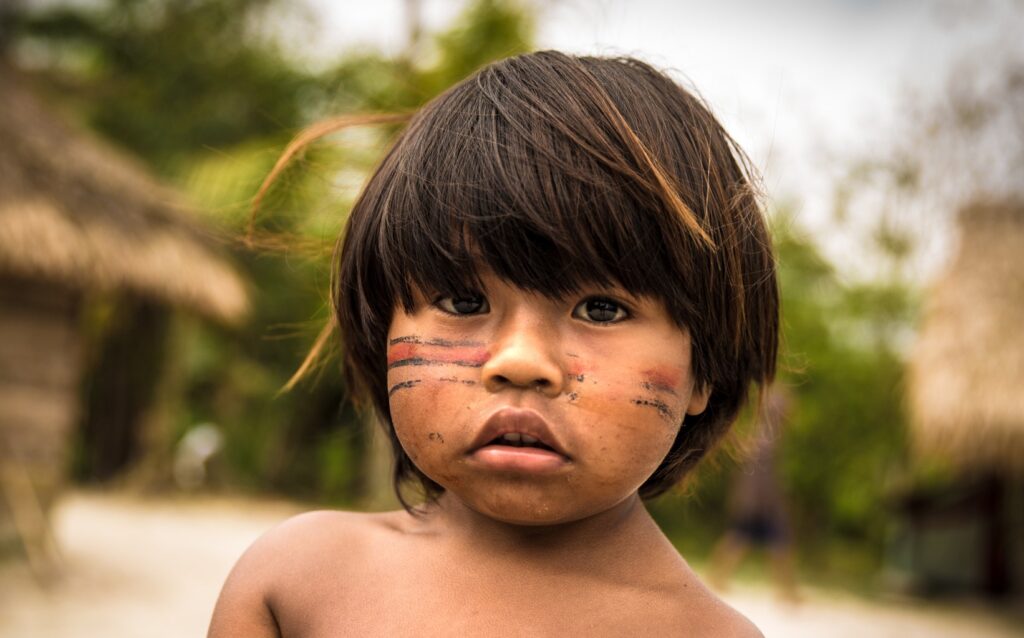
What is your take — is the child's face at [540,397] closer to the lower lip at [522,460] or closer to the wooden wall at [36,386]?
the lower lip at [522,460]

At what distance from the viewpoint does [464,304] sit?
1250 millimetres

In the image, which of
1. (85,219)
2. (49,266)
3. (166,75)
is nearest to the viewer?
(49,266)

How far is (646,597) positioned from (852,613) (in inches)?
342

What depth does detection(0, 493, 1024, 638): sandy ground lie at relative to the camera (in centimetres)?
645

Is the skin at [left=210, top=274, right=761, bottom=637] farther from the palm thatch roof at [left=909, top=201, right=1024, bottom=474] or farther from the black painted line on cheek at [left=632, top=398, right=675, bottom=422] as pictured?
the palm thatch roof at [left=909, top=201, right=1024, bottom=474]

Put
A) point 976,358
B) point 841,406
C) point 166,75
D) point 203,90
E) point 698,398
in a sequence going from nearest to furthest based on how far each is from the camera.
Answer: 1. point 698,398
2. point 976,358
3. point 166,75
4. point 203,90
5. point 841,406

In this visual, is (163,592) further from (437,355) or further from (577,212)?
(577,212)

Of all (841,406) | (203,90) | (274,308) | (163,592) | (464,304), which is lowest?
(841,406)

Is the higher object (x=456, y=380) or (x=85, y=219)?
(x=456, y=380)

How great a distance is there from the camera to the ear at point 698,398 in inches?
53.2

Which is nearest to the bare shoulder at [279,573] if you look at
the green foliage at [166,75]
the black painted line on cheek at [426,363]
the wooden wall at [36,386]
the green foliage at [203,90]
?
the black painted line on cheek at [426,363]

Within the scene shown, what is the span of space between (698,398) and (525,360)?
326 mm

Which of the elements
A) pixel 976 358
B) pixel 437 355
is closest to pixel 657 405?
pixel 437 355

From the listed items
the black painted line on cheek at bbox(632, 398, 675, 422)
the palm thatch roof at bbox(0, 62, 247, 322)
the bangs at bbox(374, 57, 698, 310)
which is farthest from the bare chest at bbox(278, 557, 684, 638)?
the palm thatch roof at bbox(0, 62, 247, 322)
